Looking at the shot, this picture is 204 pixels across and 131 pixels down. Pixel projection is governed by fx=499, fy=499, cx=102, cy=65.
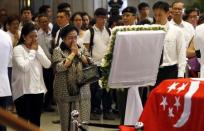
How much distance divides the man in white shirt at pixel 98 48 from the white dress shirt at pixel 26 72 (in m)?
1.98

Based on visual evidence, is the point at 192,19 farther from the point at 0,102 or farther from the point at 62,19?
the point at 0,102

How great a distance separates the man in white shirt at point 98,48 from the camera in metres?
8.02

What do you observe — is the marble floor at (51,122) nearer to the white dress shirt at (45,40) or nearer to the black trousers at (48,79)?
the black trousers at (48,79)

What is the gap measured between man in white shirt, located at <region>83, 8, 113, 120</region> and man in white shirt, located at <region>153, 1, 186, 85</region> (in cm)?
169

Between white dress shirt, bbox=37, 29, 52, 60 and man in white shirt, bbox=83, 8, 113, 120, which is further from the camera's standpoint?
white dress shirt, bbox=37, 29, 52, 60

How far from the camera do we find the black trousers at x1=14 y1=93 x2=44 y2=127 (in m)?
5.93

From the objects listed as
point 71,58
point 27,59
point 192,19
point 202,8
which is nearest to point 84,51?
point 71,58

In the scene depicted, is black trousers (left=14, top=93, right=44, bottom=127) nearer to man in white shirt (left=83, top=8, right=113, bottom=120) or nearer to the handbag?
the handbag

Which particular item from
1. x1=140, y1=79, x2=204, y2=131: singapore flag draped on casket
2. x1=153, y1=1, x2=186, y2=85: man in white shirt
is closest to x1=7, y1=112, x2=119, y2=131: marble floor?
x1=153, y1=1, x2=186, y2=85: man in white shirt

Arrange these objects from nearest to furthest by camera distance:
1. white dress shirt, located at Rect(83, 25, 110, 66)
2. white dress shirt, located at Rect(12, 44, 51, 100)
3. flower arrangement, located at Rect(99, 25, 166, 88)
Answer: flower arrangement, located at Rect(99, 25, 166, 88) < white dress shirt, located at Rect(12, 44, 51, 100) < white dress shirt, located at Rect(83, 25, 110, 66)

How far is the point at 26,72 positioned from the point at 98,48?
91.6 inches

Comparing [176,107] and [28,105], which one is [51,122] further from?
[176,107]

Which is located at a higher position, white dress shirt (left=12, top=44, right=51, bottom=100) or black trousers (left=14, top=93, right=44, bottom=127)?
white dress shirt (left=12, top=44, right=51, bottom=100)

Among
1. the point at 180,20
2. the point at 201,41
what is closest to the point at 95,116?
the point at 180,20
